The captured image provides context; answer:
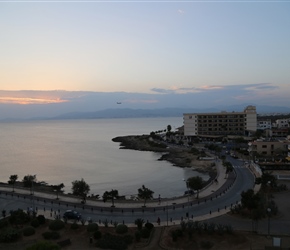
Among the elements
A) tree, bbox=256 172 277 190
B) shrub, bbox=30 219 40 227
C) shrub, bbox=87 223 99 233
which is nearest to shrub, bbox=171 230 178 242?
shrub, bbox=87 223 99 233

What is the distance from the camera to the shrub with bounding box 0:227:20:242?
18406mm

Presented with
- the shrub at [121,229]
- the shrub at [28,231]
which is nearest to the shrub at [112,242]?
the shrub at [121,229]

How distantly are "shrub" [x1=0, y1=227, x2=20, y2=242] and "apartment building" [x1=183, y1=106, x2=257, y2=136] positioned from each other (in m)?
71.5

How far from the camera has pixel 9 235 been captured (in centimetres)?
1855

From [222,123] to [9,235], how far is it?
245 ft

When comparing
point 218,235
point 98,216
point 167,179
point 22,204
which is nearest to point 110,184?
point 167,179

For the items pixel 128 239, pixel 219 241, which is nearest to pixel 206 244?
pixel 219 241

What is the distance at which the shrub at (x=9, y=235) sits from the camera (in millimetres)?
18406

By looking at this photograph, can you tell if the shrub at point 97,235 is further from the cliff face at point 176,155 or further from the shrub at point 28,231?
the cliff face at point 176,155

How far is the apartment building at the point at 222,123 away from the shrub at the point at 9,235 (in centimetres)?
7155

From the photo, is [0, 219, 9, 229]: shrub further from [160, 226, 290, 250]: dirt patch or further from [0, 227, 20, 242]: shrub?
[160, 226, 290, 250]: dirt patch

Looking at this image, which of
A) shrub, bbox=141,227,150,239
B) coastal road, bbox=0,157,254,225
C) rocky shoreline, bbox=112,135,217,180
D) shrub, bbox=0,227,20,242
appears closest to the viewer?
shrub, bbox=0,227,20,242

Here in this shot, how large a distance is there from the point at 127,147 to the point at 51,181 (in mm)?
42051

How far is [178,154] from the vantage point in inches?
2594
